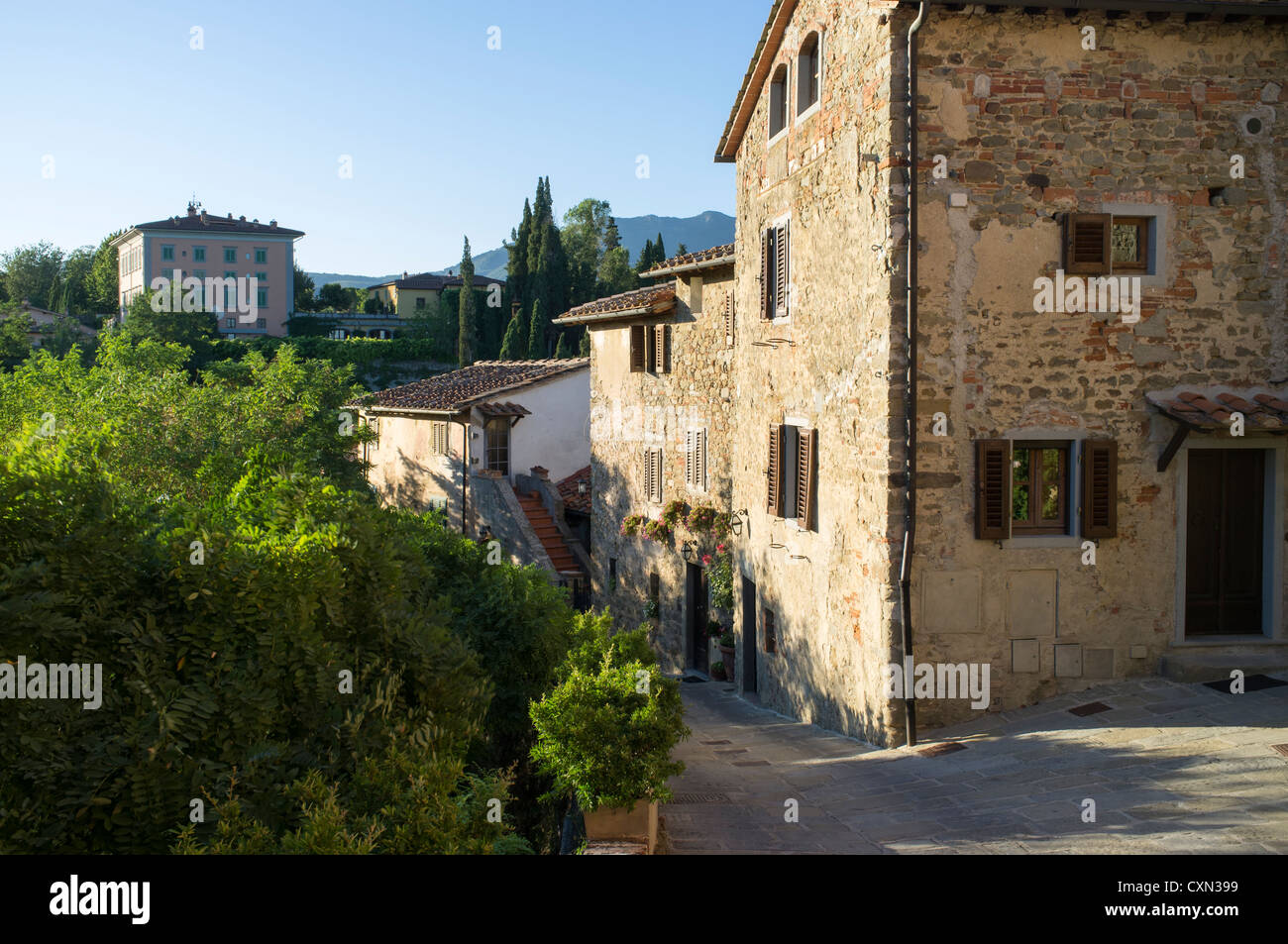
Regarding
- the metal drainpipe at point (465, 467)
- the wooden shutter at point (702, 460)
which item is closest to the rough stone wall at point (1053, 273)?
the wooden shutter at point (702, 460)

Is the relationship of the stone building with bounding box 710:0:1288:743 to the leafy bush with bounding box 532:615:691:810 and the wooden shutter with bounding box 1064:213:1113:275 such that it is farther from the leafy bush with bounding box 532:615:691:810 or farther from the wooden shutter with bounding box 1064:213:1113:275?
the leafy bush with bounding box 532:615:691:810

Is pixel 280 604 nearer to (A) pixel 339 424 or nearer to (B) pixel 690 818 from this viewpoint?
(B) pixel 690 818

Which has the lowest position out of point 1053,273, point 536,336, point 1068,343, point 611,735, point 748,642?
point 748,642

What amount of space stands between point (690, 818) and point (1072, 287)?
7023 millimetres

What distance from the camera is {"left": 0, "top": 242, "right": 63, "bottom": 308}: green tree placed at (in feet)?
278

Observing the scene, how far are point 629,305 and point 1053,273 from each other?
13422mm

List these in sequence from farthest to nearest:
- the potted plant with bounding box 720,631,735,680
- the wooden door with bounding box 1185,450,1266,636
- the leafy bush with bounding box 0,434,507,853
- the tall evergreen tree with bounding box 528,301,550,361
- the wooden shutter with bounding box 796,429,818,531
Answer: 1. the tall evergreen tree with bounding box 528,301,550,361
2. the potted plant with bounding box 720,631,735,680
3. the wooden shutter with bounding box 796,429,818,531
4. the wooden door with bounding box 1185,450,1266,636
5. the leafy bush with bounding box 0,434,507,853

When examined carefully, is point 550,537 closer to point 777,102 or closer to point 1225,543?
point 777,102

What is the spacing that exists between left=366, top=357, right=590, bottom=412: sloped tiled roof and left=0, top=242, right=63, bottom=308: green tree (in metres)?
60.7

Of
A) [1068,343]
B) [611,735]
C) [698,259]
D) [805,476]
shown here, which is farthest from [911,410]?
[698,259]

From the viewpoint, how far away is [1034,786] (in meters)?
9.08

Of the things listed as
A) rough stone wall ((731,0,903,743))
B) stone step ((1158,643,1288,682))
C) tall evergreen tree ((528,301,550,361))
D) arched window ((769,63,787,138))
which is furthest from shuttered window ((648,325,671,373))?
tall evergreen tree ((528,301,550,361))

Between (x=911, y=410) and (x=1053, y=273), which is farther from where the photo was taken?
(x=1053, y=273)

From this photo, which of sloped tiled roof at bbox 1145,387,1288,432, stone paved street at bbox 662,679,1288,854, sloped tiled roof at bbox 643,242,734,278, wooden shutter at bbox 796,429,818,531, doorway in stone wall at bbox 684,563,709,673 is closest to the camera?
stone paved street at bbox 662,679,1288,854
